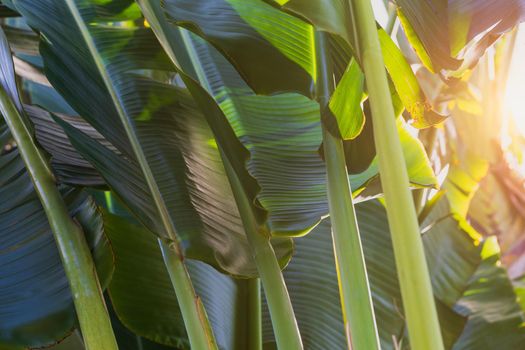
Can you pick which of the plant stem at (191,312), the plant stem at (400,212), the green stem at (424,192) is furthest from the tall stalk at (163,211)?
the green stem at (424,192)

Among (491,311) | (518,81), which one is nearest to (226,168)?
(491,311)

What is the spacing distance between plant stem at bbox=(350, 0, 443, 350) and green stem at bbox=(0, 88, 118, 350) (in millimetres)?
321

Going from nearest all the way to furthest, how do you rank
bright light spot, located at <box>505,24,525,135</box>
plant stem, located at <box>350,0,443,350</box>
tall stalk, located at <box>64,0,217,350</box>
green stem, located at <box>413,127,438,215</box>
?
plant stem, located at <box>350,0,443,350</box> < tall stalk, located at <box>64,0,217,350</box> < green stem, located at <box>413,127,438,215</box> < bright light spot, located at <box>505,24,525,135</box>

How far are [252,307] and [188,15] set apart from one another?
0.45 metres

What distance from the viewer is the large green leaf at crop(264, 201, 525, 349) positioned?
3.05ft

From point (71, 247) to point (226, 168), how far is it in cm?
19

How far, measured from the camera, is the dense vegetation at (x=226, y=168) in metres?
0.51

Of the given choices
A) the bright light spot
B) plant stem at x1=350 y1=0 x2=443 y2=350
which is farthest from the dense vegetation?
the bright light spot

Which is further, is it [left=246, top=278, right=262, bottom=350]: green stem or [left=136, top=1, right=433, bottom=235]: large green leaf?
[left=246, top=278, right=262, bottom=350]: green stem

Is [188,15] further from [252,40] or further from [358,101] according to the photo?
[358,101]

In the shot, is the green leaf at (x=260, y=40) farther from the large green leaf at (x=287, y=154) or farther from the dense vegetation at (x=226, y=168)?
the large green leaf at (x=287, y=154)

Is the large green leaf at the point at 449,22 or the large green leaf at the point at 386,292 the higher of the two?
the large green leaf at the point at 449,22

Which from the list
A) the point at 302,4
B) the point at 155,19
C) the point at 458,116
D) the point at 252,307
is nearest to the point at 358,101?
the point at 302,4

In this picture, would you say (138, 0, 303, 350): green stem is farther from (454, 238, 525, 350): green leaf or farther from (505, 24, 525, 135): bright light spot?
(505, 24, 525, 135): bright light spot
